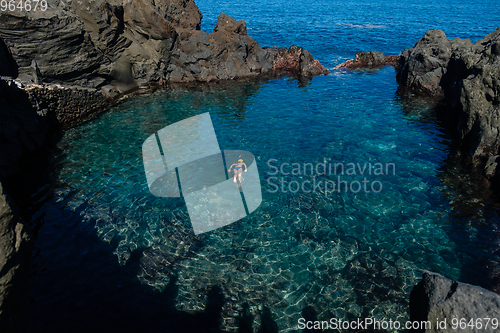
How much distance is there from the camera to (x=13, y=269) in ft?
20.4

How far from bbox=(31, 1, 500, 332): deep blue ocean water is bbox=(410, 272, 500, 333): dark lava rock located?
3.98m

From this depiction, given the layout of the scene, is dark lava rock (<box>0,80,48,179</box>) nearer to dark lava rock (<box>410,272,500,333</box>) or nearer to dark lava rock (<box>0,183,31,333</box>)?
dark lava rock (<box>0,183,31,333</box>)

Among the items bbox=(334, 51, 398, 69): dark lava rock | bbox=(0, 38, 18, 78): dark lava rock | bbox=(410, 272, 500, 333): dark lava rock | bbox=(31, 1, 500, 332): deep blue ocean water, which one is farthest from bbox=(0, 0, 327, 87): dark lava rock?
bbox=(410, 272, 500, 333): dark lava rock

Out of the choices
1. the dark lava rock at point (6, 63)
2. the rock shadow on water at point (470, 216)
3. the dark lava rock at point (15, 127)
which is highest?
the dark lava rock at point (6, 63)

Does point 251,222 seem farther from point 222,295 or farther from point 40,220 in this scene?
A: point 40,220

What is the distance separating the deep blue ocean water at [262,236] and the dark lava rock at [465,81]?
199 cm

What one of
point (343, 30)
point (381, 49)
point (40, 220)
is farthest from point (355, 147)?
point (343, 30)

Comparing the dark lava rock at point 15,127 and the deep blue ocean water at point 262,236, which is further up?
the dark lava rock at point 15,127

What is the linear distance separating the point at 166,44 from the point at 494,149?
92.1 ft

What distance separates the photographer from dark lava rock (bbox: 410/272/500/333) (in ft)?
18.7

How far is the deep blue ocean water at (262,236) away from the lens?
31.9 ft

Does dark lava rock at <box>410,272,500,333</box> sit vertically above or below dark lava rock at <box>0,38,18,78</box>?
below

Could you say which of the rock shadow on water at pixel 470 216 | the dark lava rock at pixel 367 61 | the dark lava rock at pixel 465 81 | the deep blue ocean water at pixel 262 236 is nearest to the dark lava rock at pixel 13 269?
the deep blue ocean water at pixel 262 236

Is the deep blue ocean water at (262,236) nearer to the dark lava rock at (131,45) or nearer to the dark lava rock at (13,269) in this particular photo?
the dark lava rock at (13,269)
